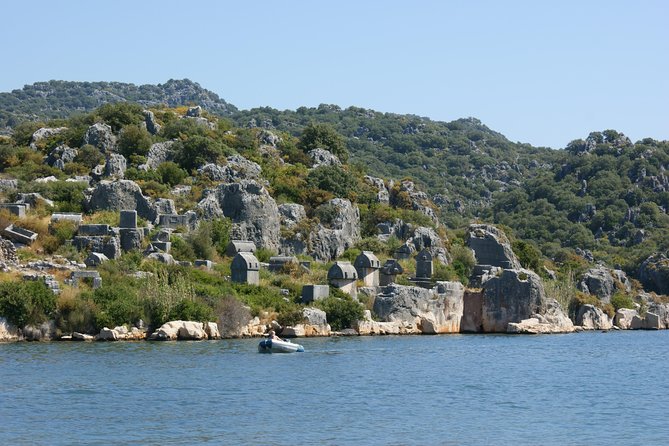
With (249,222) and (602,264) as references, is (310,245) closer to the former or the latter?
(249,222)

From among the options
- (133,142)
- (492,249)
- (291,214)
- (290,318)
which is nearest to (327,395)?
(290,318)

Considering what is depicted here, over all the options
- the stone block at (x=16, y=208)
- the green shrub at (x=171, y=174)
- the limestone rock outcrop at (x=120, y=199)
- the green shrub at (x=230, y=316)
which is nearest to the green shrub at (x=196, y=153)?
the green shrub at (x=171, y=174)

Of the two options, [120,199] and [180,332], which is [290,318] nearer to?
[180,332]

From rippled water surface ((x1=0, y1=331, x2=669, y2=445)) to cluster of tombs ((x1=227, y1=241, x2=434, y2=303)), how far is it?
812cm

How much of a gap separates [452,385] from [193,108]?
58.7m

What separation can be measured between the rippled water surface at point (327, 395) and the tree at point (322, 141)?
3928 centimetres

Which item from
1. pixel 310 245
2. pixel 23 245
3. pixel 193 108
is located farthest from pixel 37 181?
pixel 193 108

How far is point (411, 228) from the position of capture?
79.4 metres

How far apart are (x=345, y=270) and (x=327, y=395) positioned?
2618 centimetres

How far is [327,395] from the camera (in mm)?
37656

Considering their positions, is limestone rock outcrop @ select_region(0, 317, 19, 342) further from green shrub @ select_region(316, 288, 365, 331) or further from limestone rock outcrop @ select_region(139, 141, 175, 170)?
limestone rock outcrop @ select_region(139, 141, 175, 170)

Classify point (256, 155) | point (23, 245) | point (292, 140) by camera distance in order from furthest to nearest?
point (292, 140), point (256, 155), point (23, 245)

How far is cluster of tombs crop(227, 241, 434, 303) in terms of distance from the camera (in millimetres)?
61719

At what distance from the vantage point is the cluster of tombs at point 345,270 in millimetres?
61719
